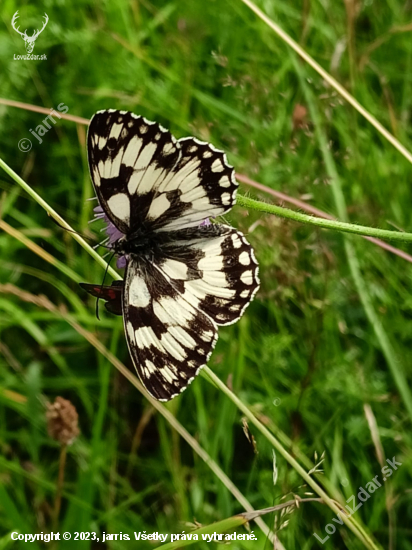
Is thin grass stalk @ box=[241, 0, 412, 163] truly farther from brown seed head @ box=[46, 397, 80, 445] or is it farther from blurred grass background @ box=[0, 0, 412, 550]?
brown seed head @ box=[46, 397, 80, 445]

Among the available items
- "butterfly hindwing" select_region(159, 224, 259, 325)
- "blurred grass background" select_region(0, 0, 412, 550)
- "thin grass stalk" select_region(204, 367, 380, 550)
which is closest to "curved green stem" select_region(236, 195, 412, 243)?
"butterfly hindwing" select_region(159, 224, 259, 325)

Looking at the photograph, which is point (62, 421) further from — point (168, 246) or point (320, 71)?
point (320, 71)

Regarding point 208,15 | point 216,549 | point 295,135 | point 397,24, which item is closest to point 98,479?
point 216,549

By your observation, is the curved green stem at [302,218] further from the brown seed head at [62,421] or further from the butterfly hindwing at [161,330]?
the brown seed head at [62,421]

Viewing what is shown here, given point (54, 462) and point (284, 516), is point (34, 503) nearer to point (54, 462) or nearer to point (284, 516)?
point (54, 462)

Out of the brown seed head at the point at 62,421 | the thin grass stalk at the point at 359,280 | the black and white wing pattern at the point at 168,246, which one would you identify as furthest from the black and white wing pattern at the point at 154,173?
the thin grass stalk at the point at 359,280

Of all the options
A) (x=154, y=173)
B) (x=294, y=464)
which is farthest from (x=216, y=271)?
(x=294, y=464)

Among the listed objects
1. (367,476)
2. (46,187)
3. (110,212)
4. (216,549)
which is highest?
(46,187)
